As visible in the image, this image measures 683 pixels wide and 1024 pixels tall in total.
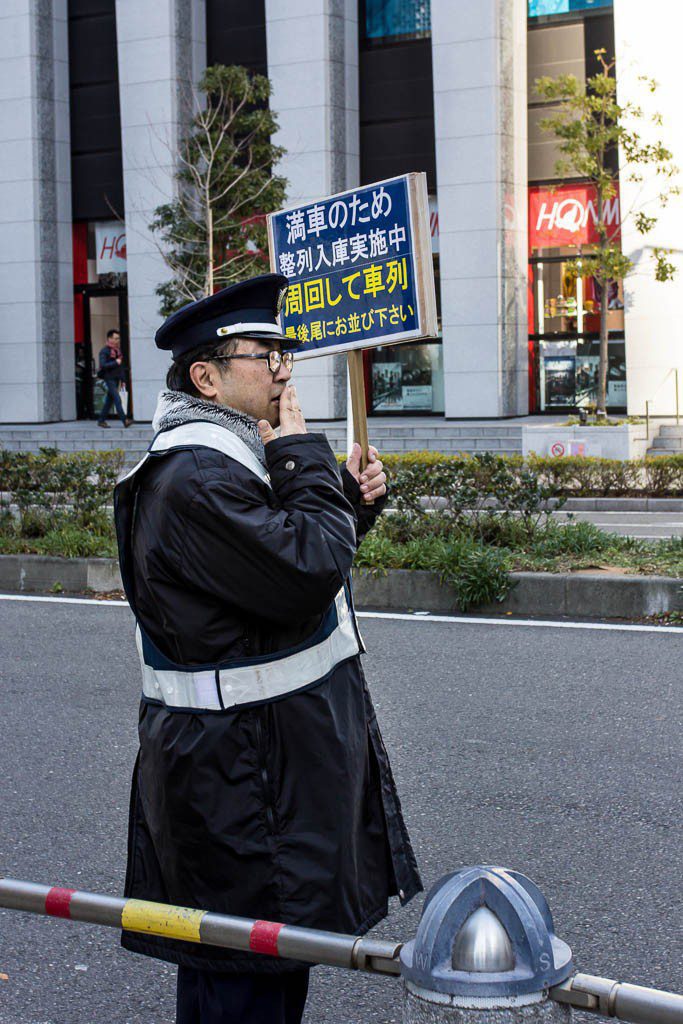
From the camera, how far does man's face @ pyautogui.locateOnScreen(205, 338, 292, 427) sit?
2832mm

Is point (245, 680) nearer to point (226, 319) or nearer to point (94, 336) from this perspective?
point (226, 319)

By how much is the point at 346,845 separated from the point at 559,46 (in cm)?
2491

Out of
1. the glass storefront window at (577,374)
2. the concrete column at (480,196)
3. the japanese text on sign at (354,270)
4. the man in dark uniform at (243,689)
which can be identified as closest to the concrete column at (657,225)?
the glass storefront window at (577,374)

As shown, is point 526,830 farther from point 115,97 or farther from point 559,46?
point 115,97

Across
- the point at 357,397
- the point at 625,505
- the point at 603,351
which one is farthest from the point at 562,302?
the point at 357,397

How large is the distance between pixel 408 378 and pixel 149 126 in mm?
7391

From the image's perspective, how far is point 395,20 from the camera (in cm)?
2642

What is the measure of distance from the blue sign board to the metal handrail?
2.97 m

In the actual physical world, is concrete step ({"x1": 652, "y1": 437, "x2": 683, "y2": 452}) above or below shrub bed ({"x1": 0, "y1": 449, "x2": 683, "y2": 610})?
above

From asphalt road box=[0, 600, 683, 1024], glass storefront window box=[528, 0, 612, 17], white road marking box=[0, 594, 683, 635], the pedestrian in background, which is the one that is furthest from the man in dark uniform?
glass storefront window box=[528, 0, 612, 17]

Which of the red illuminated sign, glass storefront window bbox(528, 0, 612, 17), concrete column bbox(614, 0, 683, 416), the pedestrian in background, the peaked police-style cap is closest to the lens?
the peaked police-style cap

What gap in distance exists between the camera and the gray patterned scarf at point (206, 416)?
2789mm

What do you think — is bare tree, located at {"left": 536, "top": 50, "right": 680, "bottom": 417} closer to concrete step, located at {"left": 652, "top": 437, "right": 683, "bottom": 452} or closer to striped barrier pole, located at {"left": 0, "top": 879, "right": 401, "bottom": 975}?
concrete step, located at {"left": 652, "top": 437, "right": 683, "bottom": 452}

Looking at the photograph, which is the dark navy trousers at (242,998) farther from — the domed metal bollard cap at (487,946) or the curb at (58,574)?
→ the curb at (58,574)
